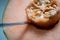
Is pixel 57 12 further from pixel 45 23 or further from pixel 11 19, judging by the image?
pixel 11 19

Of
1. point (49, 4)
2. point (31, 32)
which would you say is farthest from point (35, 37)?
point (49, 4)

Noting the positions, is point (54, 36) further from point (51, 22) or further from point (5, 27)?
point (5, 27)

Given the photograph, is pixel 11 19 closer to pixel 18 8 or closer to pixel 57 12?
pixel 18 8

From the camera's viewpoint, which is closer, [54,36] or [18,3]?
[54,36]

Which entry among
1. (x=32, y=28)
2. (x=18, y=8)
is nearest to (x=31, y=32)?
(x=32, y=28)
